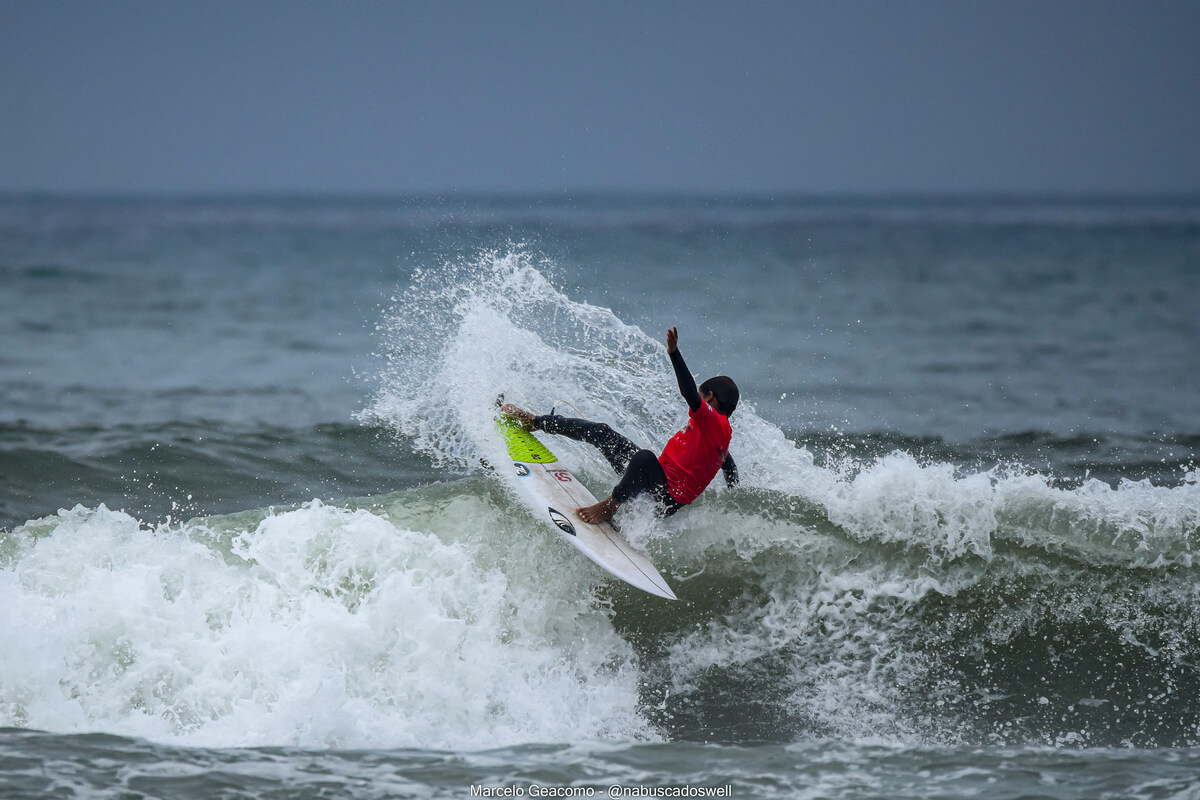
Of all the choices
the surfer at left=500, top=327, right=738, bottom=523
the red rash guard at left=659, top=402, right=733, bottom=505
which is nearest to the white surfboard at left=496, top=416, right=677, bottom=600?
the surfer at left=500, top=327, right=738, bottom=523

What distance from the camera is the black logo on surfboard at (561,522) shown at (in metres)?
7.50

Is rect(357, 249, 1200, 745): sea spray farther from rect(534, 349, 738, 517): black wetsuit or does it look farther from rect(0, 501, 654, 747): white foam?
rect(0, 501, 654, 747): white foam

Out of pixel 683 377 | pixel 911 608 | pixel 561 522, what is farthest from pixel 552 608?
pixel 911 608

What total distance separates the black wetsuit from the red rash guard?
0.25 feet

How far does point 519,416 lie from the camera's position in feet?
27.8

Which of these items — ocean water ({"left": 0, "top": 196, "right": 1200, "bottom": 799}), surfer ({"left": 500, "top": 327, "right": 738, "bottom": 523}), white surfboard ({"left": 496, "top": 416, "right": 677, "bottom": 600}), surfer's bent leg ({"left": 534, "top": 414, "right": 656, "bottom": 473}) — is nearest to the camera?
ocean water ({"left": 0, "top": 196, "right": 1200, "bottom": 799})

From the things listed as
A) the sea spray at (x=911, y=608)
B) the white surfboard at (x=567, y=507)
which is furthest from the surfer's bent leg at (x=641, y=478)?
the white surfboard at (x=567, y=507)

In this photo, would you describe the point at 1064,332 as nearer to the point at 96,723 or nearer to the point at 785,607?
the point at 785,607

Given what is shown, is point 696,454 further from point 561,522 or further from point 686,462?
point 561,522

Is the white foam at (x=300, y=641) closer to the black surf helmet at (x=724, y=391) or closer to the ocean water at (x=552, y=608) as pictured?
the ocean water at (x=552, y=608)

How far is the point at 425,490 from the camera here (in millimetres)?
8727

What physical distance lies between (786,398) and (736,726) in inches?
388

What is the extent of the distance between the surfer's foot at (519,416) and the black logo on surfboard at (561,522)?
3.20 feet

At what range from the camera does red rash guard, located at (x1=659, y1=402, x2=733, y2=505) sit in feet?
23.9
